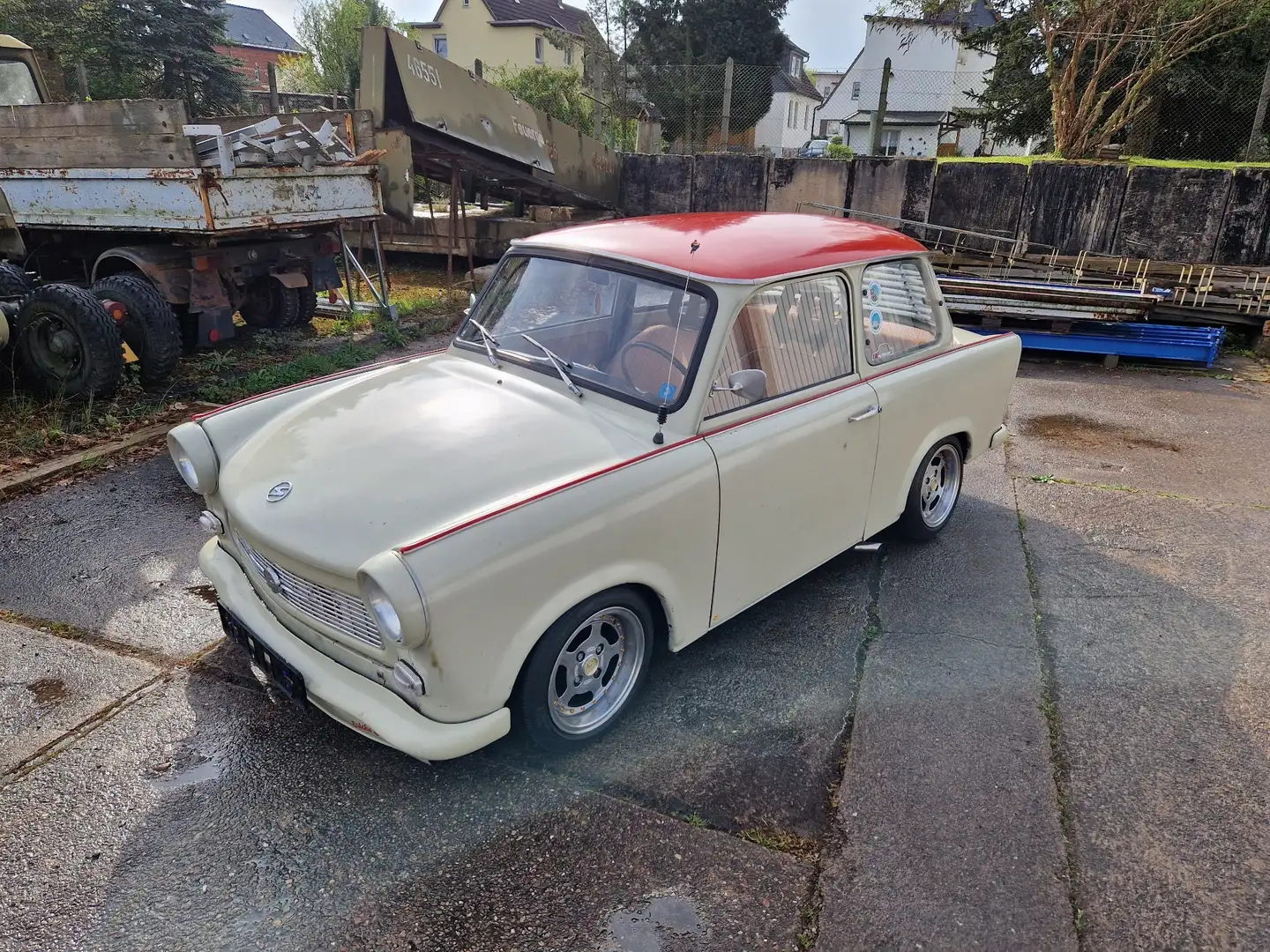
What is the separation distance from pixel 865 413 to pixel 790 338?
49 centimetres

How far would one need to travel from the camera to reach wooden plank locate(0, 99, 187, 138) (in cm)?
621

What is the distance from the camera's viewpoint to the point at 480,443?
2879mm

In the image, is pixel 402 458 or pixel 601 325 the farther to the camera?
pixel 601 325

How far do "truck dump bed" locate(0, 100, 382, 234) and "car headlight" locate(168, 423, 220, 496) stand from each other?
387 centimetres

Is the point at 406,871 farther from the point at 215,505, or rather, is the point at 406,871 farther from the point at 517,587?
the point at 215,505

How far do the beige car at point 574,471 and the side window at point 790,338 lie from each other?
0.04 feet

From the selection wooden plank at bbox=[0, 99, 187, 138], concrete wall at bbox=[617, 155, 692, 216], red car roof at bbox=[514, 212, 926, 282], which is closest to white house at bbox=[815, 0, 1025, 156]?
concrete wall at bbox=[617, 155, 692, 216]

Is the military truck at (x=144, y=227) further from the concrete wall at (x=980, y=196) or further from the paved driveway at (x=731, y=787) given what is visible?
the concrete wall at (x=980, y=196)

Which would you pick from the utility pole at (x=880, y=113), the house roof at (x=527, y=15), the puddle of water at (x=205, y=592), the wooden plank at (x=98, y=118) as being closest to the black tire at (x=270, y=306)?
the wooden plank at (x=98, y=118)

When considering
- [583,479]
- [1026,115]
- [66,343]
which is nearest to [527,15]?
[1026,115]

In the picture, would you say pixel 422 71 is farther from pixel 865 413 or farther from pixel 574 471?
pixel 574 471

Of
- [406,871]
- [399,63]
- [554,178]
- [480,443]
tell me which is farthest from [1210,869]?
[554,178]

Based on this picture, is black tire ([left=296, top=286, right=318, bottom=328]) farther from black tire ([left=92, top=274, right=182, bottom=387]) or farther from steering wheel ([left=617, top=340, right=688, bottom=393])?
steering wheel ([left=617, top=340, right=688, bottom=393])

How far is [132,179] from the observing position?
21.0 feet
